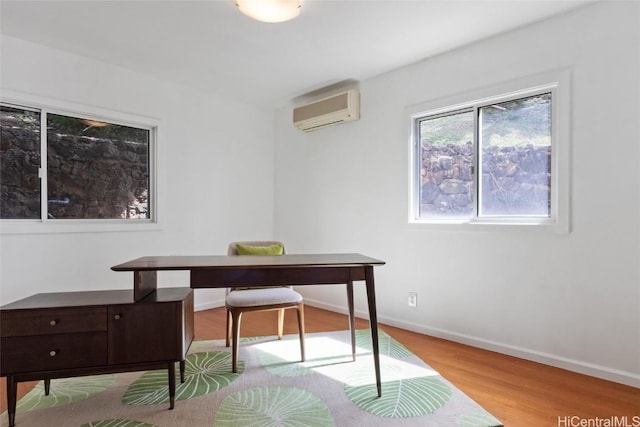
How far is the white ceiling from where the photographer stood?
7.70 ft

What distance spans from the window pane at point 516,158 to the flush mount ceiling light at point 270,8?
171 centimetres

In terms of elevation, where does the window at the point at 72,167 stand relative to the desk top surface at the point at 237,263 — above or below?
above

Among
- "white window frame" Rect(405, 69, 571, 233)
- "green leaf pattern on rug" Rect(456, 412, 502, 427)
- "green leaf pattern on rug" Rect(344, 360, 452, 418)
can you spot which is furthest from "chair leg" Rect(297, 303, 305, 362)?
"white window frame" Rect(405, 69, 571, 233)

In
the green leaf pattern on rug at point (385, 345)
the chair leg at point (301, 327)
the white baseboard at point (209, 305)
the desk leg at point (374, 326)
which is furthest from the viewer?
the white baseboard at point (209, 305)

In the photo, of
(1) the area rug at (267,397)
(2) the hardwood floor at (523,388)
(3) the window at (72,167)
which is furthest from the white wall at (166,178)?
(1) the area rug at (267,397)

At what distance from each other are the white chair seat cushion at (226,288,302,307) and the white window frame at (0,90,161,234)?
1504mm

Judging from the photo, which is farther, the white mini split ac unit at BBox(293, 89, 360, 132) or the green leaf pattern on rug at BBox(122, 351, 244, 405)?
the white mini split ac unit at BBox(293, 89, 360, 132)

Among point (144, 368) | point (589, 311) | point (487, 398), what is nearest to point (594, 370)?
point (589, 311)

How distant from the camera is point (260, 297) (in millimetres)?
2488

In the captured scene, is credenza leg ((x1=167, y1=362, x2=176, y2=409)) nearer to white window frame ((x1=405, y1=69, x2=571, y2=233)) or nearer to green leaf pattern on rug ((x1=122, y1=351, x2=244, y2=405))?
green leaf pattern on rug ((x1=122, y1=351, x2=244, y2=405))

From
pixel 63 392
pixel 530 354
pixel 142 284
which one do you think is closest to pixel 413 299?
pixel 530 354

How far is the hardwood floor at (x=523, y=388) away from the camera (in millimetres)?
1884

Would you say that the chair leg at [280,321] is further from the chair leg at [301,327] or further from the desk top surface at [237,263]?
the desk top surface at [237,263]

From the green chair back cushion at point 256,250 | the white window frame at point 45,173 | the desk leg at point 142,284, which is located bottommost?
the desk leg at point 142,284
